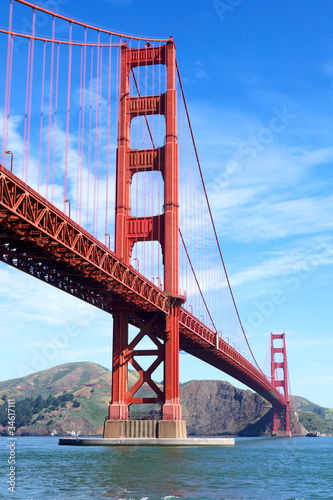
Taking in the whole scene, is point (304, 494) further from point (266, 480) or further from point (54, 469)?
point (54, 469)

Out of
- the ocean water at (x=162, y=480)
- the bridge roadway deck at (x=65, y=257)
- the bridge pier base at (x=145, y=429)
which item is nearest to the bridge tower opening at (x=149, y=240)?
the bridge pier base at (x=145, y=429)

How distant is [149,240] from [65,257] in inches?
744

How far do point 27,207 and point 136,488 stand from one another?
14.7 m

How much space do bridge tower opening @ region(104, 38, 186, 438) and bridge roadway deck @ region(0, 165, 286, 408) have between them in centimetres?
183

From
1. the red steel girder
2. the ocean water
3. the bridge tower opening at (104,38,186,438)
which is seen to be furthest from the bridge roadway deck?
the ocean water

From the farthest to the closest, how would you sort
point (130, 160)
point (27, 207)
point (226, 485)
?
1. point (130, 160)
2. point (27, 207)
3. point (226, 485)

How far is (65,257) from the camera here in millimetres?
40531

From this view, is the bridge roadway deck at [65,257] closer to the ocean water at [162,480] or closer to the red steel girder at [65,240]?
the red steel girder at [65,240]

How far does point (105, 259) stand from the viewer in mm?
45594

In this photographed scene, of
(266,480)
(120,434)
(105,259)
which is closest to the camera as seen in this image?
(266,480)

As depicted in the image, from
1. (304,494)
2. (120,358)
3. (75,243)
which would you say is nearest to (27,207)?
(75,243)

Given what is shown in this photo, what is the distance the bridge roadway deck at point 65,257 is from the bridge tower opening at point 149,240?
1.83 m

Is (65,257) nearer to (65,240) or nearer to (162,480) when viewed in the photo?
(65,240)

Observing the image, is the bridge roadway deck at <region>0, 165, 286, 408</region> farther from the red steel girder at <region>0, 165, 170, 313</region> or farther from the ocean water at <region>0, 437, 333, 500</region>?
the ocean water at <region>0, 437, 333, 500</region>
